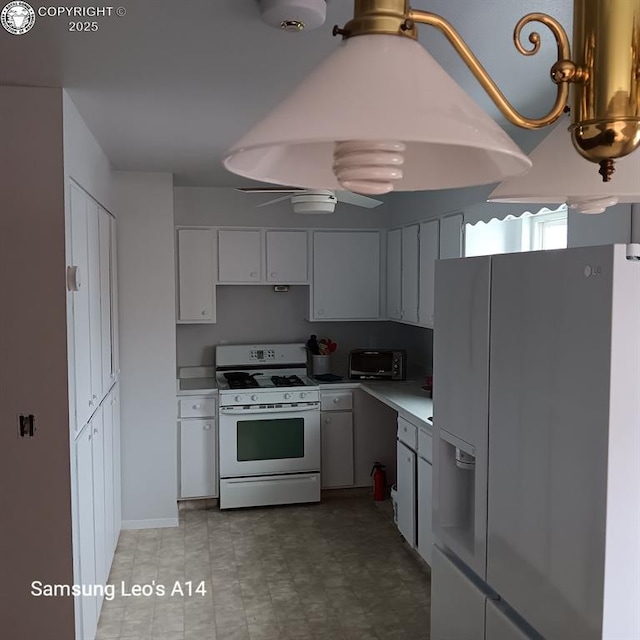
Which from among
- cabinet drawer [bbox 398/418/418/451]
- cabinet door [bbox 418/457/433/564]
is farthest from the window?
cabinet door [bbox 418/457/433/564]

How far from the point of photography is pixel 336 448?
16.2 ft

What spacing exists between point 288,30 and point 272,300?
12.0 feet

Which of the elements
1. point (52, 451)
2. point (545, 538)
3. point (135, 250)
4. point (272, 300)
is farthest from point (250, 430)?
point (545, 538)

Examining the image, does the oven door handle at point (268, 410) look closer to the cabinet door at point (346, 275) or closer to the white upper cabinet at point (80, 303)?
the cabinet door at point (346, 275)

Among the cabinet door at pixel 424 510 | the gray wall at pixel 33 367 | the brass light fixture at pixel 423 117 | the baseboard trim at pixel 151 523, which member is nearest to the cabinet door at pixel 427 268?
the cabinet door at pixel 424 510

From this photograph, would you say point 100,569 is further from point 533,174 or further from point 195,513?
point 533,174

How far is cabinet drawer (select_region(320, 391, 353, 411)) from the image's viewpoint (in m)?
4.90

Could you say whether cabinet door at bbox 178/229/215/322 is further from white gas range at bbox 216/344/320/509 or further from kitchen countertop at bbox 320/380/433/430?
kitchen countertop at bbox 320/380/433/430

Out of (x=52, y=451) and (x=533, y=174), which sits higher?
(x=533, y=174)

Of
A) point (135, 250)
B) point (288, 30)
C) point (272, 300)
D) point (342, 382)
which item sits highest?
point (288, 30)

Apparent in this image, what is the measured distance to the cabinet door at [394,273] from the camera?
192 inches

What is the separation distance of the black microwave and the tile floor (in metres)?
0.97

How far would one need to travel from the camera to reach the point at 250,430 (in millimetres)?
4699

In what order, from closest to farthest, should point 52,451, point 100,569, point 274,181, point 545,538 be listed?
point 274,181 → point 545,538 → point 52,451 → point 100,569
